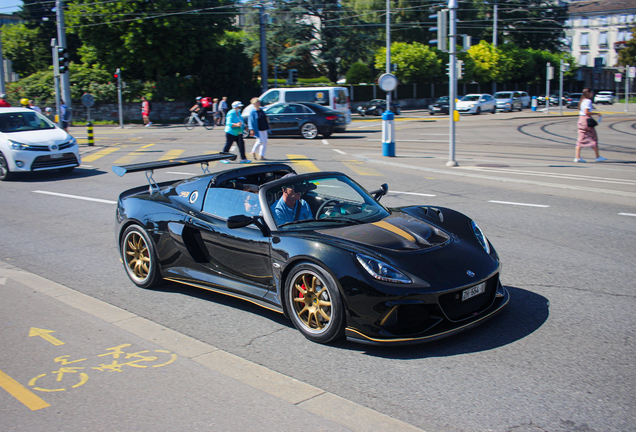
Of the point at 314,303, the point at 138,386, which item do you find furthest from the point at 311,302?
the point at 138,386

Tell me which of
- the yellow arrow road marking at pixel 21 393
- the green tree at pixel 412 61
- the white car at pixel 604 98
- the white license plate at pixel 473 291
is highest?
the green tree at pixel 412 61

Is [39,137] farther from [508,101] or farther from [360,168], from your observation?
[508,101]

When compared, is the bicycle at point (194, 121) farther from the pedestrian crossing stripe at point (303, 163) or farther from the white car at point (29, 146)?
the white car at point (29, 146)

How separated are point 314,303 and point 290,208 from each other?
3.22 feet

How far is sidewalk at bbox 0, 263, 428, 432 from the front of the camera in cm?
339

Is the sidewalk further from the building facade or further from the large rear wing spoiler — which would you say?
the building facade

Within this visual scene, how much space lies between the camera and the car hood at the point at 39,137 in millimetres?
14156

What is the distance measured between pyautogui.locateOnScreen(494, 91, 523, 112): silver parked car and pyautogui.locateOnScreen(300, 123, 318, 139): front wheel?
27.9 metres

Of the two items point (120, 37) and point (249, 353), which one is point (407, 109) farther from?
point (249, 353)

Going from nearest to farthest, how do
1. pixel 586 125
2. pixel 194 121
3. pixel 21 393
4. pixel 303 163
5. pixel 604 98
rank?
1. pixel 21 393
2. pixel 586 125
3. pixel 303 163
4. pixel 194 121
5. pixel 604 98


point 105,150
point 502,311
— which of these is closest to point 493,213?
point 502,311

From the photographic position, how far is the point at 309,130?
2398cm

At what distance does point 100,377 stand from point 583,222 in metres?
6.98

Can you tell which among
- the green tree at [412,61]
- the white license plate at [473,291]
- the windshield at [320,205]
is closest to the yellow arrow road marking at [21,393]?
the windshield at [320,205]
